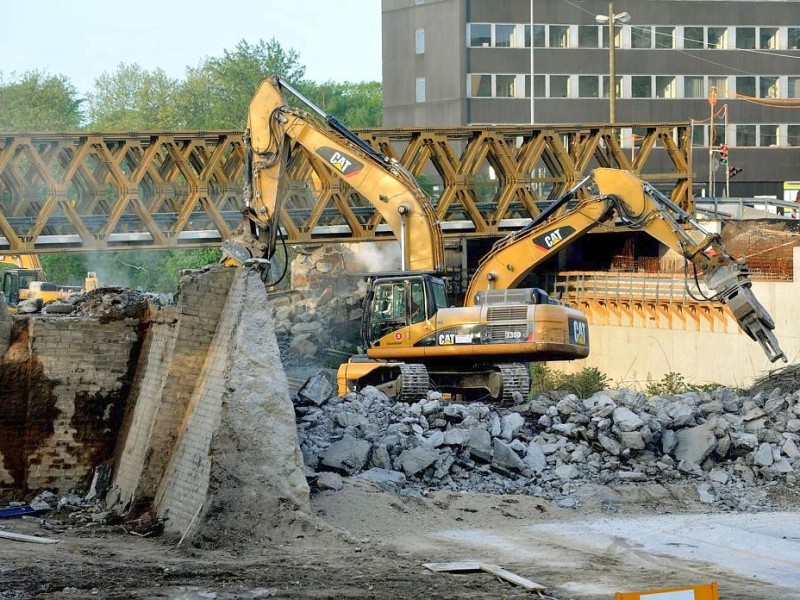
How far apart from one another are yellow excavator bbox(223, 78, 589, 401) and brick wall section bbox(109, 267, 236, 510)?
8.13m

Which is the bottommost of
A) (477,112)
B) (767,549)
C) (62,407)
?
(767,549)

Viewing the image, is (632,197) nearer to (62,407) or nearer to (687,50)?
(62,407)

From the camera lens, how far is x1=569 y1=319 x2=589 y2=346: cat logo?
24.7m

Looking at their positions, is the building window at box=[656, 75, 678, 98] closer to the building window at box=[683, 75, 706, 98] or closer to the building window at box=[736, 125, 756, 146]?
the building window at box=[683, 75, 706, 98]

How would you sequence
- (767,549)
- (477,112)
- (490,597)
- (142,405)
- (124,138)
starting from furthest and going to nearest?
(477,112) → (124,138) → (142,405) → (767,549) → (490,597)

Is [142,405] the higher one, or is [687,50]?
[687,50]

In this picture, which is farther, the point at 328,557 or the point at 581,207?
the point at 581,207

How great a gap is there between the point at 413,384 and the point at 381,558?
10.0 meters

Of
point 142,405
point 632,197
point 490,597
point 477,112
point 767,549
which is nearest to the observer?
point 490,597

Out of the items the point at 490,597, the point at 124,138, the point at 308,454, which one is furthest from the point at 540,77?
the point at 490,597

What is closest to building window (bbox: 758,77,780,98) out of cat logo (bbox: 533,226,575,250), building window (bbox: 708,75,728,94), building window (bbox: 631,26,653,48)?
building window (bbox: 708,75,728,94)

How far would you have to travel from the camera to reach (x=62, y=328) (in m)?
16.9

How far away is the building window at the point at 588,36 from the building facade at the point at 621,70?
0.18ft

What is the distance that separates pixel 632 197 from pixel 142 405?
604 inches
